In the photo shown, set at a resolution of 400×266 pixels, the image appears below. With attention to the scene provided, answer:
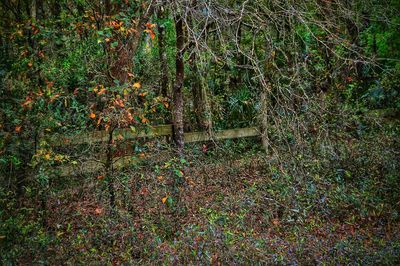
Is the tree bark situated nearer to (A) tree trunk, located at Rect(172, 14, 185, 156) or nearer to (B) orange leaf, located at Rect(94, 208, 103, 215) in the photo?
(A) tree trunk, located at Rect(172, 14, 185, 156)

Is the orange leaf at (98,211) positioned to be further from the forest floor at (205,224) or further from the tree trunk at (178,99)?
the tree trunk at (178,99)

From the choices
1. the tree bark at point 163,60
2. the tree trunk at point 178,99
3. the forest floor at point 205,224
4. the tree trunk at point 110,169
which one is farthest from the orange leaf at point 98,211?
the tree bark at point 163,60

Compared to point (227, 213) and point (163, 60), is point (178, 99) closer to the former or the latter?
point (163, 60)

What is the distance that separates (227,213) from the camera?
24.0ft

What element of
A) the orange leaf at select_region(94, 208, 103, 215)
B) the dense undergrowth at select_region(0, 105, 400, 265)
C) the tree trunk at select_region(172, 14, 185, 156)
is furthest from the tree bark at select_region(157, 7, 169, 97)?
the orange leaf at select_region(94, 208, 103, 215)

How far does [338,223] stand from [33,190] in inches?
204

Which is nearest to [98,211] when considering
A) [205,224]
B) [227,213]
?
[205,224]

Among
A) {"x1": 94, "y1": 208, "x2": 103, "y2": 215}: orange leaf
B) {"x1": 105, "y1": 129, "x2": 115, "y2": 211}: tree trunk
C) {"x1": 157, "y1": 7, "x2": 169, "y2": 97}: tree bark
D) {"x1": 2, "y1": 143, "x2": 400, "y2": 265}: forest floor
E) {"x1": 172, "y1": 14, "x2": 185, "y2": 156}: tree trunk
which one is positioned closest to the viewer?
{"x1": 2, "y1": 143, "x2": 400, "y2": 265}: forest floor

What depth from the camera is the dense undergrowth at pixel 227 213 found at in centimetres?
579

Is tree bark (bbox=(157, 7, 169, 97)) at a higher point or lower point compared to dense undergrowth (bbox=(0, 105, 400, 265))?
higher

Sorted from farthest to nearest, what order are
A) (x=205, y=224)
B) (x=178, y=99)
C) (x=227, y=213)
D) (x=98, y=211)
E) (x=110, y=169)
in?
(x=178, y=99)
(x=227, y=213)
(x=205, y=224)
(x=110, y=169)
(x=98, y=211)

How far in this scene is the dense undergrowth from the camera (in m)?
5.79

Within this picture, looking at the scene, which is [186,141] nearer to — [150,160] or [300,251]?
[150,160]

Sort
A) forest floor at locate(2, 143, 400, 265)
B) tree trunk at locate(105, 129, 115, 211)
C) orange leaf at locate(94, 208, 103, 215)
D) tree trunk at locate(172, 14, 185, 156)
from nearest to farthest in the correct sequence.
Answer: forest floor at locate(2, 143, 400, 265) < orange leaf at locate(94, 208, 103, 215) < tree trunk at locate(105, 129, 115, 211) < tree trunk at locate(172, 14, 185, 156)
